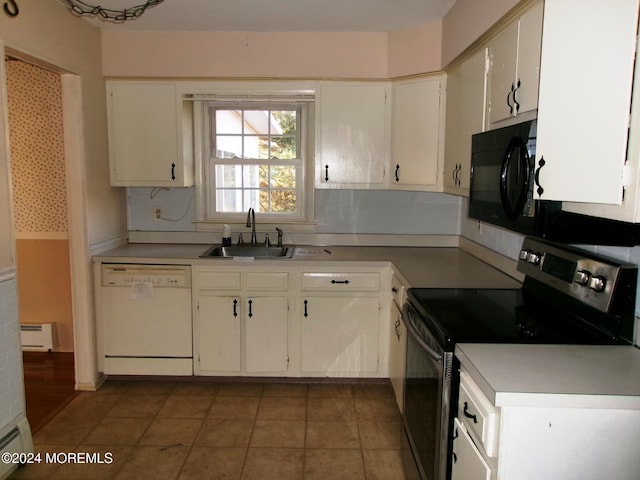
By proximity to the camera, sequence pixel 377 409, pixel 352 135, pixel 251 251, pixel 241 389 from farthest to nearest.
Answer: pixel 251 251 → pixel 352 135 → pixel 241 389 → pixel 377 409

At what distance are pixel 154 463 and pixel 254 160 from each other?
217cm

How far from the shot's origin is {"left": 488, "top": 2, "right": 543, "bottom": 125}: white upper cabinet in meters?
1.80

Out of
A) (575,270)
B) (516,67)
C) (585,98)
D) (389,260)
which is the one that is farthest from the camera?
(389,260)

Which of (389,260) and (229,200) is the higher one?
(229,200)

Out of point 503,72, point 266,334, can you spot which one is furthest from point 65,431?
point 503,72

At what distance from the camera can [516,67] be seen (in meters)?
1.97

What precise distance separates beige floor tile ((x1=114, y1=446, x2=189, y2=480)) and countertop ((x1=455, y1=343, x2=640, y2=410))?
Answer: 1.60m

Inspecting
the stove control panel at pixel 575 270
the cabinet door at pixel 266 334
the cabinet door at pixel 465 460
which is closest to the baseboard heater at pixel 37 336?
the cabinet door at pixel 266 334

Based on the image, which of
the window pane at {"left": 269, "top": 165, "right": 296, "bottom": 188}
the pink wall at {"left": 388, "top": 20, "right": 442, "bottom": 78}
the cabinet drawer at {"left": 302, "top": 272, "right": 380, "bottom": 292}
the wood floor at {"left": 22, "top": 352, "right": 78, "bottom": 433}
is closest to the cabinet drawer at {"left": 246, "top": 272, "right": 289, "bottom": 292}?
the cabinet drawer at {"left": 302, "top": 272, "right": 380, "bottom": 292}

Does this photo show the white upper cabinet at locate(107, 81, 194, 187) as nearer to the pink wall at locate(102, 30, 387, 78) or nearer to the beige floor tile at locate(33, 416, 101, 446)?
the pink wall at locate(102, 30, 387, 78)

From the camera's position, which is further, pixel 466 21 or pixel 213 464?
pixel 466 21

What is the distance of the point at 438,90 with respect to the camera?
3031mm

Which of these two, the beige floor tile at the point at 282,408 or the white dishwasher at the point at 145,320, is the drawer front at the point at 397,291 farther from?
the white dishwasher at the point at 145,320

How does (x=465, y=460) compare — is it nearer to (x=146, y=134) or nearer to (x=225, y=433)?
(x=225, y=433)
